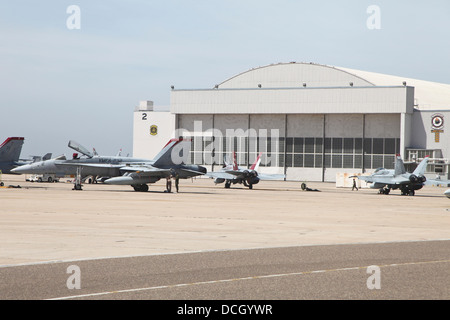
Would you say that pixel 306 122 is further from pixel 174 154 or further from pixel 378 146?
pixel 174 154

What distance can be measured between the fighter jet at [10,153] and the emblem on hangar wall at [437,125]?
163ft

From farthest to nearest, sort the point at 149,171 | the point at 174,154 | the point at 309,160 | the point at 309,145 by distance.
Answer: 1. the point at 309,145
2. the point at 309,160
3. the point at 174,154
4. the point at 149,171

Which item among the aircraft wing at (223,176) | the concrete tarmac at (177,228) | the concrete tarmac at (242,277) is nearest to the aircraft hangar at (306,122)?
the aircraft wing at (223,176)

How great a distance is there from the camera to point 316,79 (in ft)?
282

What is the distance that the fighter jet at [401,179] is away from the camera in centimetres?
4966

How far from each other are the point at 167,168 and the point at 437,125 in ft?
145

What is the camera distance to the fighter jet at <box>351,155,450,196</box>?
49.7 meters

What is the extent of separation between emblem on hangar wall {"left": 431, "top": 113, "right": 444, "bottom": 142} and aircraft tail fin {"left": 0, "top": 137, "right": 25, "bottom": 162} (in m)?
49.7

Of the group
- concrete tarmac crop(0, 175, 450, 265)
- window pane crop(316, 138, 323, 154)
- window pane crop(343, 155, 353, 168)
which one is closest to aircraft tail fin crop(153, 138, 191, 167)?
concrete tarmac crop(0, 175, 450, 265)

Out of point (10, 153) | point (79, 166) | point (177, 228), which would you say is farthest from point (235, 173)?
point (177, 228)

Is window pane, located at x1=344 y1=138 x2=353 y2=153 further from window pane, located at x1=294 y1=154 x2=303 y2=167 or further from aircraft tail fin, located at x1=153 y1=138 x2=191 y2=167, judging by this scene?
aircraft tail fin, located at x1=153 y1=138 x2=191 y2=167

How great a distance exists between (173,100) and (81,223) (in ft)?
228
